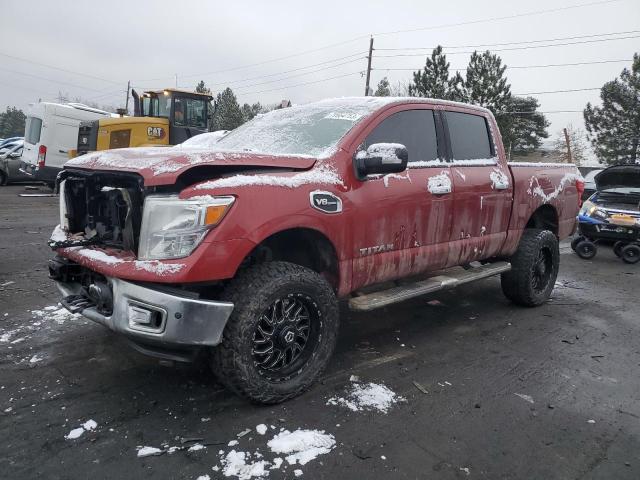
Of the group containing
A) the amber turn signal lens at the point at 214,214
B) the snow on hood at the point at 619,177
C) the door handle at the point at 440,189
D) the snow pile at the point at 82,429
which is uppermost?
Answer: the snow on hood at the point at 619,177

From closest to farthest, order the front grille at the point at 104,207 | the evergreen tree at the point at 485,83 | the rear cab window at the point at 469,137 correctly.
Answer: the front grille at the point at 104,207 → the rear cab window at the point at 469,137 → the evergreen tree at the point at 485,83

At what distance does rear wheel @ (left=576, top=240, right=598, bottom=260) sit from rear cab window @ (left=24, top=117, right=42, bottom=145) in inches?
628

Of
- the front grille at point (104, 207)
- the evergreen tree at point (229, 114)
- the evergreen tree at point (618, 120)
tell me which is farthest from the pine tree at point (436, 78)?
the front grille at point (104, 207)

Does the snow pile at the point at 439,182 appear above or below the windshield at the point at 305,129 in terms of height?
below

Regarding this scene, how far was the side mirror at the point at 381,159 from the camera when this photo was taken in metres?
3.25

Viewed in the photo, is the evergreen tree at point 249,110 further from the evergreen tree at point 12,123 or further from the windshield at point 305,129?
the windshield at point 305,129

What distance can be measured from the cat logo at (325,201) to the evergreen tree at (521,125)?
28402mm

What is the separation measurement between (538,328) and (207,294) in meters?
3.40

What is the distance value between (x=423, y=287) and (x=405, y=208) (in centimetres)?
73

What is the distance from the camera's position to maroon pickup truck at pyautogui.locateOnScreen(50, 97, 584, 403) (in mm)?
2639

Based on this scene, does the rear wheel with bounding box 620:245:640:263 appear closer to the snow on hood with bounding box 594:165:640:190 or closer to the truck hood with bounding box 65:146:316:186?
the snow on hood with bounding box 594:165:640:190

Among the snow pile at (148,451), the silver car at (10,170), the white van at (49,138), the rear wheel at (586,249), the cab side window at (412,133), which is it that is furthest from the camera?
the silver car at (10,170)

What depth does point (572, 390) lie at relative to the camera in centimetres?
345

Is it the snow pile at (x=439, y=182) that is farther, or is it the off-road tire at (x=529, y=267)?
the off-road tire at (x=529, y=267)
